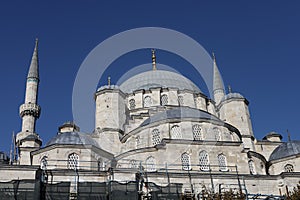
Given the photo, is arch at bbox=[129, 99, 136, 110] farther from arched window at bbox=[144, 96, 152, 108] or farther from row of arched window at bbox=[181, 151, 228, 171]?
row of arched window at bbox=[181, 151, 228, 171]

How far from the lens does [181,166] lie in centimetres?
2062

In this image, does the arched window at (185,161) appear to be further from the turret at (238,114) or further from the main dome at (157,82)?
the main dome at (157,82)

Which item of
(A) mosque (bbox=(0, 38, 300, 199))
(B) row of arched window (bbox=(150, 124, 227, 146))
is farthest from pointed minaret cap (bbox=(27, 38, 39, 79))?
(B) row of arched window (bbox=(150, 124, 227, 146))

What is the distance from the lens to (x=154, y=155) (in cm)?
2105

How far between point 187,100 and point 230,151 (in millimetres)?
9754

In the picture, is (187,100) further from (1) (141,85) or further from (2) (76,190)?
(2) (76,190)

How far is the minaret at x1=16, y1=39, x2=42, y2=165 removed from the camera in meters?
24.6

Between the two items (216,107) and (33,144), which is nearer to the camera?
(33,144)

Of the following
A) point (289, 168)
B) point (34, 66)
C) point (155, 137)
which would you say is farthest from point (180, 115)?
point (34, 66)

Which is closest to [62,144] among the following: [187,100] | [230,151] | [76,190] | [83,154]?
[83,154]

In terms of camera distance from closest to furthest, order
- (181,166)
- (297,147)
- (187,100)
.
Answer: (181,166) < (297,147) < (187,100)

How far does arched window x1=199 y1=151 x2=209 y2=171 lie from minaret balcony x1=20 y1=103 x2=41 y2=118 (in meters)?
14.2

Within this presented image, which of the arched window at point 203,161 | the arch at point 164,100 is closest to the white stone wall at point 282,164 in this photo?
the arched window at point 203,161

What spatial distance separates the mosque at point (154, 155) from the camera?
19.1 metres
